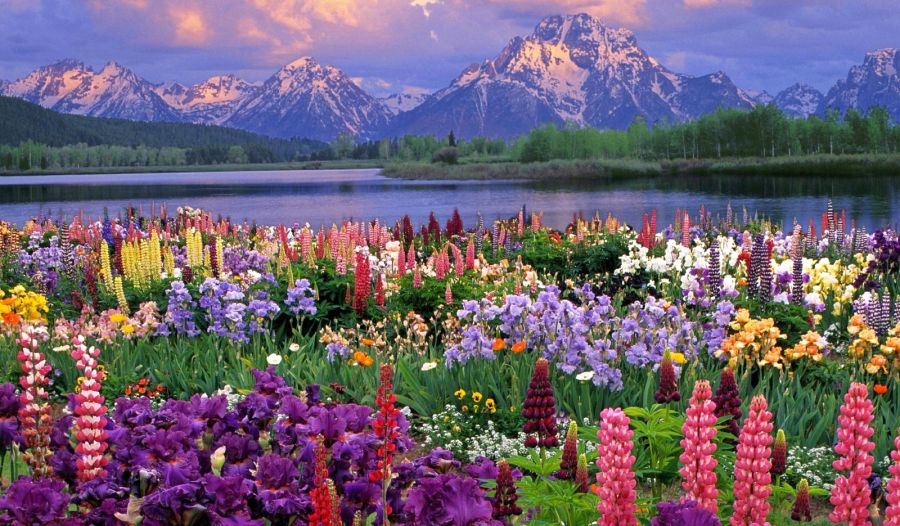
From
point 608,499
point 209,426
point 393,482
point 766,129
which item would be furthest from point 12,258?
point 766,129

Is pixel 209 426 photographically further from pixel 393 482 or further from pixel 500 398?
pixel 500 398

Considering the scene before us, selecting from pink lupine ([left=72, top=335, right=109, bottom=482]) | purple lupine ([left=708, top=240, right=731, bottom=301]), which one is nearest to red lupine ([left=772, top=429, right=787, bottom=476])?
pink lupine ([left=72, top=335, right=109, bottom=482])

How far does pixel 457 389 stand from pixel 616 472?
17.5ft

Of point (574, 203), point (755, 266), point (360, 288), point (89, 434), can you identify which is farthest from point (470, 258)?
point (574, 203)

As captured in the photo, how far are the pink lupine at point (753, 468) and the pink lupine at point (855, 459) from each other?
30 cm

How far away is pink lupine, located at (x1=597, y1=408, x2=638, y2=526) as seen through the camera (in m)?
3.27

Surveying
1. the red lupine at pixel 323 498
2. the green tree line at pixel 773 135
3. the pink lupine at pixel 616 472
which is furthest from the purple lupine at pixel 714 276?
the green tree line at pixel 773 135

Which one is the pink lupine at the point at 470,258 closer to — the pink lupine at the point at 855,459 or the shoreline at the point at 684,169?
the pink lupine at the point at 855,459

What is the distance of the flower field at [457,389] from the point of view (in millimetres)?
3602

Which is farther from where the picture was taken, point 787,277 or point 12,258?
point 12,258

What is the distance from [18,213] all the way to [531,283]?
173 ft

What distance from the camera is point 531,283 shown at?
1255 cm

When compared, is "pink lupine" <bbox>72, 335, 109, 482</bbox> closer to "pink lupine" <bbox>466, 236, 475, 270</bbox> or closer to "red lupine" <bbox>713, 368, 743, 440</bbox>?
"red lupine" <bbox>713, 368, 743, 440</bbox>

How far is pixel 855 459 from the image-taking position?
142 inches
